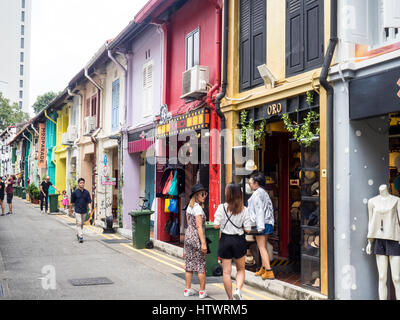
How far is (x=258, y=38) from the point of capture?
9.51m

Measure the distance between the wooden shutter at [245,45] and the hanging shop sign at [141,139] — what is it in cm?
486

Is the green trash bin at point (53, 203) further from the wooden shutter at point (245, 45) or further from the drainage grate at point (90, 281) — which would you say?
the wooden shutter at point (245, 45)

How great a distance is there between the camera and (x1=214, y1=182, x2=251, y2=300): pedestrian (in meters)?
6.74

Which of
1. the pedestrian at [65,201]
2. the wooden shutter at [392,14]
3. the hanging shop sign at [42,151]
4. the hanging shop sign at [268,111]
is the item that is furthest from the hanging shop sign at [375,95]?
the hanging shop sign at [42,151]

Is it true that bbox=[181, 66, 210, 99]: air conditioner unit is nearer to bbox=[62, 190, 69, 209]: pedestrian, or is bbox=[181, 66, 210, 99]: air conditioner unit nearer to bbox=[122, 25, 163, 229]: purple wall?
bbox=[122, 25, 163, 229]: purple wall

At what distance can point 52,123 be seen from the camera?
31.2 meters

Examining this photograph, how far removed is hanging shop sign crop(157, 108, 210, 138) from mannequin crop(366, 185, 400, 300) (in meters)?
5.12

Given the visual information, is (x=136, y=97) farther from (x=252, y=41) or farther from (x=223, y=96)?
(x=252, y=41)

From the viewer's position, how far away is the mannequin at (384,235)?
6211 millimetres

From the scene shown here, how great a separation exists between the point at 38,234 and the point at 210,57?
8469 millimetres

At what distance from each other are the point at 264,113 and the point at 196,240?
313cm

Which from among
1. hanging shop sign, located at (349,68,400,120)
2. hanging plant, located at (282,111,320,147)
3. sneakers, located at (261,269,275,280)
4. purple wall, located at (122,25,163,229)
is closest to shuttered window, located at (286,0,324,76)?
hanging plant, located at (282,111,320,147)
